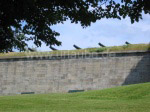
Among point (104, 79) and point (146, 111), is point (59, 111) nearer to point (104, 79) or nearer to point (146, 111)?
point (146, 111)

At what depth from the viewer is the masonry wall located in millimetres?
30328

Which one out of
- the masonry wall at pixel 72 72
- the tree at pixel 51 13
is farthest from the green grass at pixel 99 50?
the tree at pixel 51 13

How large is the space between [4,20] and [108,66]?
24215 millimetres

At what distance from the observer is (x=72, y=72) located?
107 ft

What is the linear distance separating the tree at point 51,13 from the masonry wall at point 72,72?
2250cm

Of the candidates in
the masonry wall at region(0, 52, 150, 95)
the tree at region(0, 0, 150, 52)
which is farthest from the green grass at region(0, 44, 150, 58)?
the tree at region(0, 0, 150, 52)

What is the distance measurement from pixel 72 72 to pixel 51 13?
2508 cm

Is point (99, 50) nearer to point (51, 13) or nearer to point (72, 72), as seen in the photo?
point (72, 72)

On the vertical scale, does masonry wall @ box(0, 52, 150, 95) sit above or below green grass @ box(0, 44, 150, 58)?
below

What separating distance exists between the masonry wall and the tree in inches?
886

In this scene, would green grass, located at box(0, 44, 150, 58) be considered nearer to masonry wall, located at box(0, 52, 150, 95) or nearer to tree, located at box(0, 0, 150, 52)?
masonry wall, located at box(0, 52, 150, 95)

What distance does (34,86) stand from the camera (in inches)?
1325

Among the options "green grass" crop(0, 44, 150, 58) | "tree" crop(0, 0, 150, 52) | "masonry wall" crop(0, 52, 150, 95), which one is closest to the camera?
"tree" crop(0, 0, 150, 52)

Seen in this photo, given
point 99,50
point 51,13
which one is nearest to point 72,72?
point 99,50
